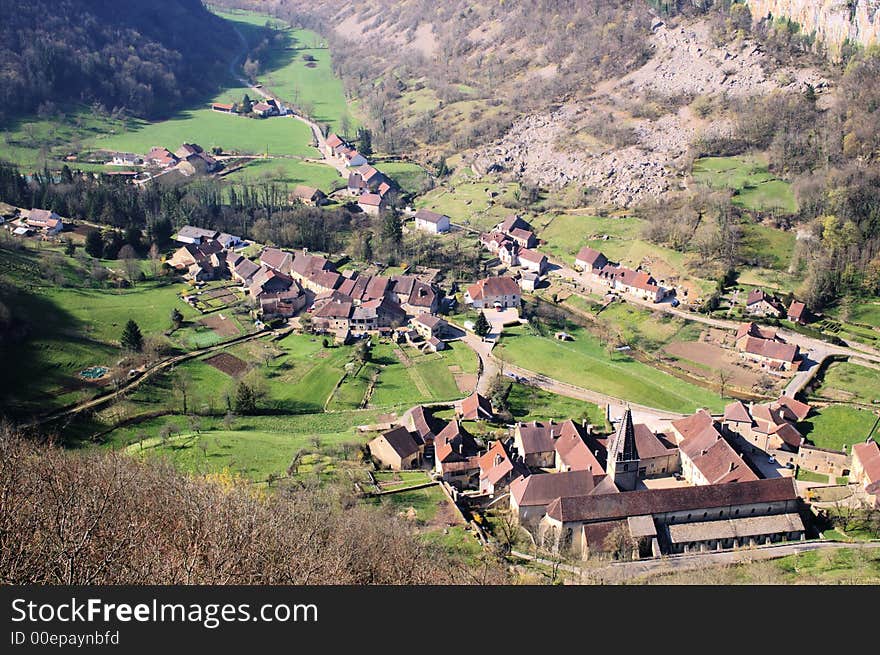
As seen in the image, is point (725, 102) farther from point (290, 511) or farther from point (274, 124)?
point (290, 511)

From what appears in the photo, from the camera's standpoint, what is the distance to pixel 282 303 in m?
70.8

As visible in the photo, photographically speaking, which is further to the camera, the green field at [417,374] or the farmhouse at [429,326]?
the farmhouse at [429,326]

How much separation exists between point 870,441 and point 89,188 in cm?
8126

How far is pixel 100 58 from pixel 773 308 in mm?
118441

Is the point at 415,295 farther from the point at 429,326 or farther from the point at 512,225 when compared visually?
the point at 512,225

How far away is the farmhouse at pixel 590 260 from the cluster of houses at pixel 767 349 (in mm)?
18183

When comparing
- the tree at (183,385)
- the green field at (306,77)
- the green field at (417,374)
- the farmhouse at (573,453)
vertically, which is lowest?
the green field at (417,374)

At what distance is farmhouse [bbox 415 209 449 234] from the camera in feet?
305

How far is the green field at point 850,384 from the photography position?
2228 inches

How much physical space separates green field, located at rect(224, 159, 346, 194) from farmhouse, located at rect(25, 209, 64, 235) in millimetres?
27998

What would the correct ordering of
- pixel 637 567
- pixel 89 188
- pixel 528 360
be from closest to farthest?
pixel 637 567
pixel 528 360
pixel 89 188

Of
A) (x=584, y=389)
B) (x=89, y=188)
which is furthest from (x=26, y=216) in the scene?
(x=584, y=389)

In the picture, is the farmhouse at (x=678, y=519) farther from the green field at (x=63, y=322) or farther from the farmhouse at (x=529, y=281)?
the farmhouse at (x=529, y=281)

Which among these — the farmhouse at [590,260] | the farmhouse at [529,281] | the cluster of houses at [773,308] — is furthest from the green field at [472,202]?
the cluster of houses at [773,308]
